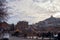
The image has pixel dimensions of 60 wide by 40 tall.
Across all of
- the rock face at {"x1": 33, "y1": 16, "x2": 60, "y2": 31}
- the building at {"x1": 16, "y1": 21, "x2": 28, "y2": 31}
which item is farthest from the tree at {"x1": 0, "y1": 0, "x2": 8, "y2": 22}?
the rock face at {"x1": 33, "y1": 16, "x2": 60, "y2": 31}

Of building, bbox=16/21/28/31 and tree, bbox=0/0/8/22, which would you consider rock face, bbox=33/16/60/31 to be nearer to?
building, bbox=16/21/28/31

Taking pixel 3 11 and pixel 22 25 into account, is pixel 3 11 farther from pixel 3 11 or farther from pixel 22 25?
pixel 22 25

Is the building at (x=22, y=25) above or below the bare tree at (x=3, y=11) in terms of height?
below

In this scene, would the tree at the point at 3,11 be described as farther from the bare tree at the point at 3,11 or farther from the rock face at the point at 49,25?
the rock face at the point at 49,25

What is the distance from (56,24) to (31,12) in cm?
92

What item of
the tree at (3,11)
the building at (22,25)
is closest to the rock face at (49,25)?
the building at (22,25)

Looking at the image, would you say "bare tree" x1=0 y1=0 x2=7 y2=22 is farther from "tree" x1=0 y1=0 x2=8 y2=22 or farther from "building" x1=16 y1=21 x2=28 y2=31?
"building" x1=16 y1=21 x2=28 y2=31

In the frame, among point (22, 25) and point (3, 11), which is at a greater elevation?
point (3, 11)

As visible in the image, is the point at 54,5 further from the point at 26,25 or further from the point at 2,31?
the point at 2,31

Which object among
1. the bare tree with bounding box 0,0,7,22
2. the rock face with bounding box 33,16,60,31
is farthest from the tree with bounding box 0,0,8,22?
the rock face with bounding box 33,16,60,31

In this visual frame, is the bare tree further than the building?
Yes

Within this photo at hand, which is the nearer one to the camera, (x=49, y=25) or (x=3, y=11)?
(x=49, y=25)

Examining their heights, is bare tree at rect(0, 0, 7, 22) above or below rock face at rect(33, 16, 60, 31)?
above

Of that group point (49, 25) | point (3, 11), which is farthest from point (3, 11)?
point (49, 25)
